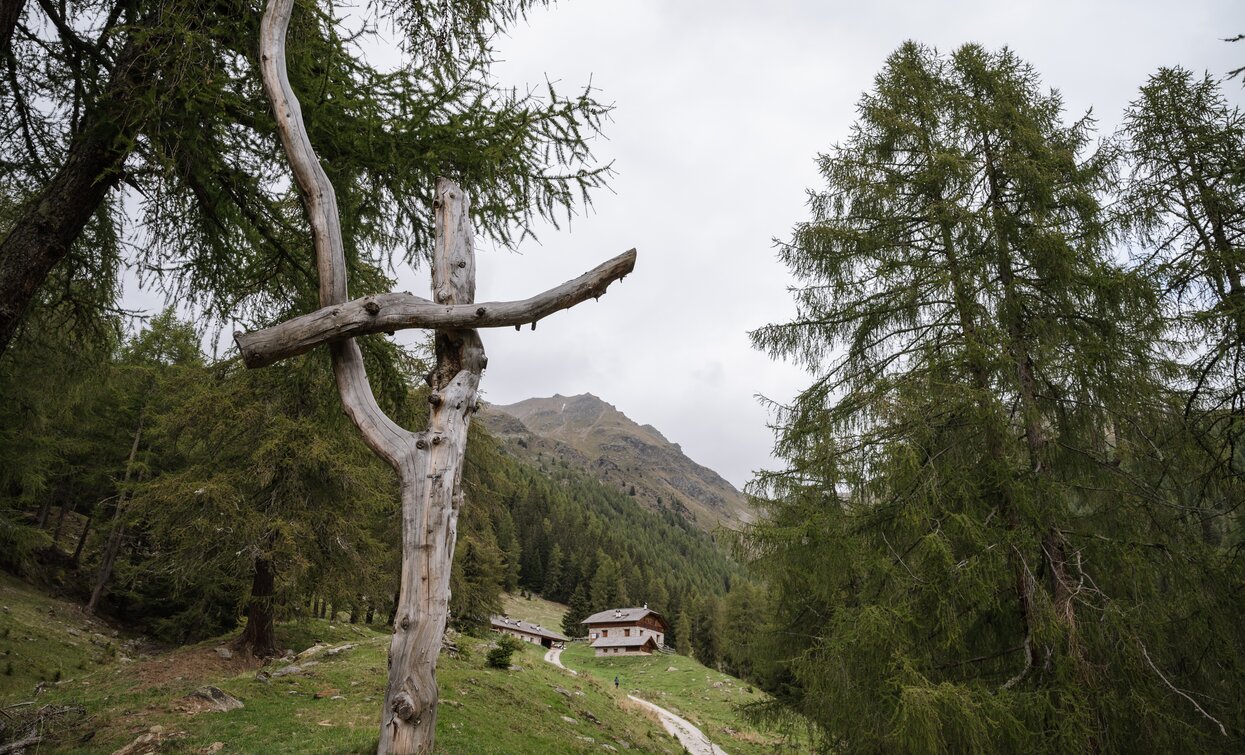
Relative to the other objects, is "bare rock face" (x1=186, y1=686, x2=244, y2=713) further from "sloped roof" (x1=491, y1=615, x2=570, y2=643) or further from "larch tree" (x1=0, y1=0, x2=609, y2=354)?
"sloped roof" (x1=491, y1=615, x2=570, y2=643)

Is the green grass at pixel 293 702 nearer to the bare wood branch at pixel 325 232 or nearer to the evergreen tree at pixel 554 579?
the bare wood branch at pixel 325 232

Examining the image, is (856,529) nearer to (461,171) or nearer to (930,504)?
(930,504)

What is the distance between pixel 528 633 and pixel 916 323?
55434 millimetres

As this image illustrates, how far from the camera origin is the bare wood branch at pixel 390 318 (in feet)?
11.4

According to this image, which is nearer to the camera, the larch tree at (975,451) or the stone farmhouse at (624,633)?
the larch tree at (975,451)

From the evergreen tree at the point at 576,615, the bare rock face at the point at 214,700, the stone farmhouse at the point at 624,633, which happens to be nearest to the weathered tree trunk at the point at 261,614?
the bare rock face at the point at 214,700

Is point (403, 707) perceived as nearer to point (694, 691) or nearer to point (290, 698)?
point (290, 698)

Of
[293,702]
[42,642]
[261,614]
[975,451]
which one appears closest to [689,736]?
[261,614]

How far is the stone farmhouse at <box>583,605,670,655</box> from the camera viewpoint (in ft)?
182

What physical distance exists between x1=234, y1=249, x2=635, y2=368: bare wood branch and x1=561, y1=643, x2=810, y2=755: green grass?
8083mm

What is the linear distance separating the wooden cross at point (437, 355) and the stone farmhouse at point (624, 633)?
180 feet

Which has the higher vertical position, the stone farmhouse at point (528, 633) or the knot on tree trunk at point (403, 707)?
the knot on tree trunk at point (403, 707)

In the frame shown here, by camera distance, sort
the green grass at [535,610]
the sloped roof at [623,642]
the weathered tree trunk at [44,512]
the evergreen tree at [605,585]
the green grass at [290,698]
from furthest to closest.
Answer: the evergreen tree at [605,585]
the green grass at [535,610]
the sloped roof at [623,642]
the weathered tree trunk at [44,512]
the green grass at [290,698]

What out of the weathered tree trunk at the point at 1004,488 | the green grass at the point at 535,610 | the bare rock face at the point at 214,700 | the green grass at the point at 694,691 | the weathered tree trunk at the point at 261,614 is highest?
the weathered tree trunk at the point at 1004,488
